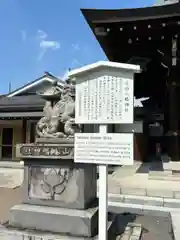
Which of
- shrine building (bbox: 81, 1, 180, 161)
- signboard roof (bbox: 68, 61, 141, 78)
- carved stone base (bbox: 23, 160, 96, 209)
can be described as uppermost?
shrine building (bbox: 81, 1, 180, 161)

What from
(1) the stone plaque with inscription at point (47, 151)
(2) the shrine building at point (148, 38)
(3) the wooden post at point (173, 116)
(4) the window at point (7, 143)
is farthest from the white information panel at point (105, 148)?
A: (4) the window at point (7, 143)

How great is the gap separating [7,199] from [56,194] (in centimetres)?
309

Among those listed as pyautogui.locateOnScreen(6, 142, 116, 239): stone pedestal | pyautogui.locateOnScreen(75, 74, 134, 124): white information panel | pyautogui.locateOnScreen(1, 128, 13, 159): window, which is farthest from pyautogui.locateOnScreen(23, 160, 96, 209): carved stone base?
pyautogui.locateOnScreen(1, 128, 13, 159): window

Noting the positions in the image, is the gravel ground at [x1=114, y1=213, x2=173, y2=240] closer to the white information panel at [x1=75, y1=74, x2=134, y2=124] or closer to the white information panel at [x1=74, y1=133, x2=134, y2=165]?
the white information panel at [x1=74, y1=133, x2=134, y2=165]

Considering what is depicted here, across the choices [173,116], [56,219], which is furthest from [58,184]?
[173,116]

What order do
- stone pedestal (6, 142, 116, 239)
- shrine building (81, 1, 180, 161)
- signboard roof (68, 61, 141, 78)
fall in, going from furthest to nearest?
shrine building (81, 1, 180, 161)
stone pedestal (6, 142, 116, 239)
signboard roof (68, 61, 141, 78)

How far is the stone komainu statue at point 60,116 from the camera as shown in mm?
4117

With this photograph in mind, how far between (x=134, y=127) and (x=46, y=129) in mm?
9449

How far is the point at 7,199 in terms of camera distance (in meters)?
6.50

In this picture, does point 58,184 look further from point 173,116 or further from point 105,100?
point 173,116

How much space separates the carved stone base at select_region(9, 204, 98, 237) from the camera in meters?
3.64

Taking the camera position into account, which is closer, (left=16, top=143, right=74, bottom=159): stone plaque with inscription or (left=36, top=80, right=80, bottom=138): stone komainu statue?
(left=16, top=143, right=74, bottom=159): stone plaque with inscription

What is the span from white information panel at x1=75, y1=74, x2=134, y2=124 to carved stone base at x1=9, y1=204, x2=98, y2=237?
1.33 meters

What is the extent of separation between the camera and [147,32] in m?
7.96
